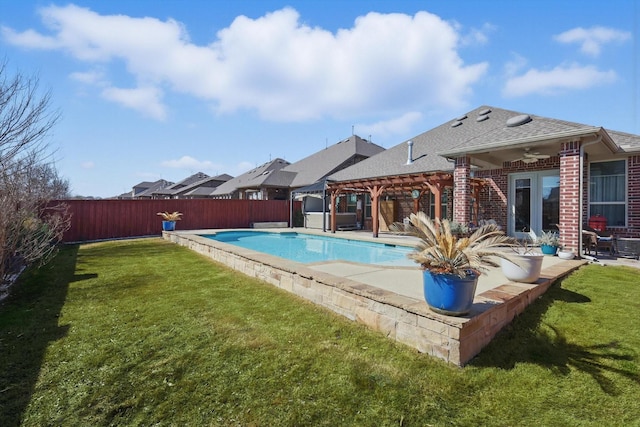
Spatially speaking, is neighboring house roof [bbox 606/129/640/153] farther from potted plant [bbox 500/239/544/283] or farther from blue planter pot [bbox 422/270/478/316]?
blue planter pot [bbox 422/270/478/316]

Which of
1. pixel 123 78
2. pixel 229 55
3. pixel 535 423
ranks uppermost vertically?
pixel 229 55

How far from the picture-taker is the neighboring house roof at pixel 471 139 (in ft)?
24.8

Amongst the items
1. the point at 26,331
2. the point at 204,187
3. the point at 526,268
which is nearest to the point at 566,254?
the point at 526,268

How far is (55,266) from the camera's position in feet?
27.2

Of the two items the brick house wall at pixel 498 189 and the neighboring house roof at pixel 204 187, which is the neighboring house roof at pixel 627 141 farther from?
the neighboring house roof at pixel 204 187

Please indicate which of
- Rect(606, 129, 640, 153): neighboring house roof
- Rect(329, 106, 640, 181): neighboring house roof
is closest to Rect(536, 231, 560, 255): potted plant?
Rect(329, 106, 640, 181): neighboring house roof

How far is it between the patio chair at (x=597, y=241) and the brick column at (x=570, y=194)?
0.71m

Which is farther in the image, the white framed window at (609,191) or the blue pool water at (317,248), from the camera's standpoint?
the blue pool water at (317,248)

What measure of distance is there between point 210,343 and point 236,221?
53.8ft

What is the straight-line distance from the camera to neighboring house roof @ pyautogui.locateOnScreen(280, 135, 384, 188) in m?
23.1

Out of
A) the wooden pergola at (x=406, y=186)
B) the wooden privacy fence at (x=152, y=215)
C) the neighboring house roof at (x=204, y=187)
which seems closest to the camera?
the wooden pergola at (x=406, y=186)

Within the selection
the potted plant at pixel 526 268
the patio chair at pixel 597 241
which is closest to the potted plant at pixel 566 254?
the patio chair at pixel 597 241

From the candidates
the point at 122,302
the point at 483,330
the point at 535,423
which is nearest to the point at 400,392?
the point at 535,423

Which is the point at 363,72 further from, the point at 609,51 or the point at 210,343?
the point at 210,343
